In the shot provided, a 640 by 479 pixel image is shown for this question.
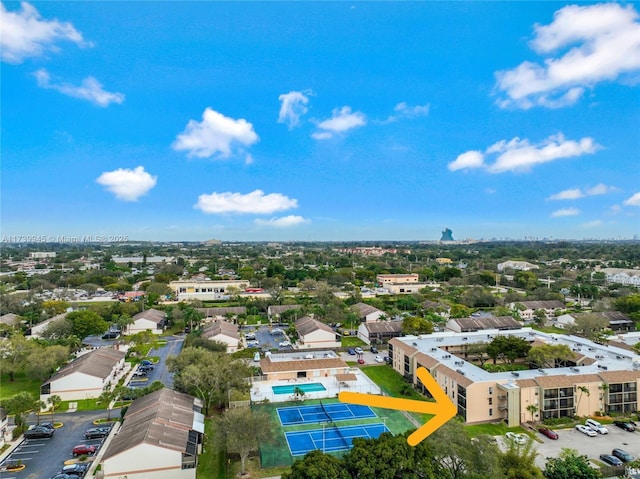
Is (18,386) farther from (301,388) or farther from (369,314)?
(369,314)

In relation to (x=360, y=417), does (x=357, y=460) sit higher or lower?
higher

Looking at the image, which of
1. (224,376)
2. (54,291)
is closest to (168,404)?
(224,376)

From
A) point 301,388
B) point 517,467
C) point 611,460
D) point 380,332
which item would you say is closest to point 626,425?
point 611,460

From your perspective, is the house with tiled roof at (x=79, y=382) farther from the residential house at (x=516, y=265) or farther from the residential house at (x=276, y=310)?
the residential house at (x=516, y=265)

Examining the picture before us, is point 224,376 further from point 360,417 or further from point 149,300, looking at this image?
point 149,300

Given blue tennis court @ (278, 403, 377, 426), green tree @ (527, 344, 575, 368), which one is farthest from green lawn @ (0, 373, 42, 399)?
green tree @ (527, 344, 575, 368)

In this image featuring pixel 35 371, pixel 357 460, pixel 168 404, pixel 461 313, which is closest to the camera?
pixel 357 460

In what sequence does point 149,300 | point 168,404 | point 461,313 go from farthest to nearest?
point 149,300, point 461,313, point 168,404

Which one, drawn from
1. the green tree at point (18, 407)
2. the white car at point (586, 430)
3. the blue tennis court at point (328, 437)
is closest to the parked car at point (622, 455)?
the white car at point (586, 430)
